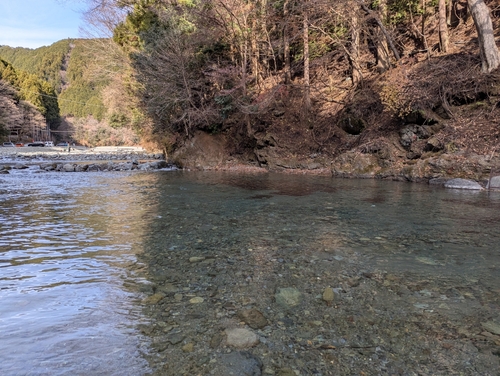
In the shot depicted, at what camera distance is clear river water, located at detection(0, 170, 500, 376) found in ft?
6.46

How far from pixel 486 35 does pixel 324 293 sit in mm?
11714

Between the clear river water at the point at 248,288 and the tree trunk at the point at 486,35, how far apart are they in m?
7.03

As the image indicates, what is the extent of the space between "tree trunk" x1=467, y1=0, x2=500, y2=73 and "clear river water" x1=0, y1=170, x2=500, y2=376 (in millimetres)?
7030

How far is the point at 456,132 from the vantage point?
10.5m

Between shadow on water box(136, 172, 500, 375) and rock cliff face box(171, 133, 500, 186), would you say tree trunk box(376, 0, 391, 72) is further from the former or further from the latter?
shadow on water box(136, 172, 500, 375)

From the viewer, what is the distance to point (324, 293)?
282cm

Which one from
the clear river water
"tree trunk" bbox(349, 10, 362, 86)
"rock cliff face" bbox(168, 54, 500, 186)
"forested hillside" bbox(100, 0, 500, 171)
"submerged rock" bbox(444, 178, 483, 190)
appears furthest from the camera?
"tree trunk" bbox(349, 10, 362, 86)

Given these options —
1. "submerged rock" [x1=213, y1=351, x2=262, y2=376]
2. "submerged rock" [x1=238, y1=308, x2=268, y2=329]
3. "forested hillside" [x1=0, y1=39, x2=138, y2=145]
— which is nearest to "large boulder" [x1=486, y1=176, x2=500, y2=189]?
"submerged rock" [x1=238, y1=308, x2=268, y2=329]

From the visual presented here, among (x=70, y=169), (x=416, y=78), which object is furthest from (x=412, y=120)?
(x=70, y=169)

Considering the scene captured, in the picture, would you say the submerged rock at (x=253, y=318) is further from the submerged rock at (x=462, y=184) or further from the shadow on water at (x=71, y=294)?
the submerged rock at (x=462, y=184)

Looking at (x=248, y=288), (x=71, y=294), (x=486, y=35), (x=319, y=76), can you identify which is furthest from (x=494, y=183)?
(x=319, y=76)

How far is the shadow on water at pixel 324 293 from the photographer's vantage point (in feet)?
6.47

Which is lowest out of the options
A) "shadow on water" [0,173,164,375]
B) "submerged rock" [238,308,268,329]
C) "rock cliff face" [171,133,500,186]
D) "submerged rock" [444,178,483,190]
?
"submerged rock" [238,308,268,329]

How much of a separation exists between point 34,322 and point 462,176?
35.1 feet
